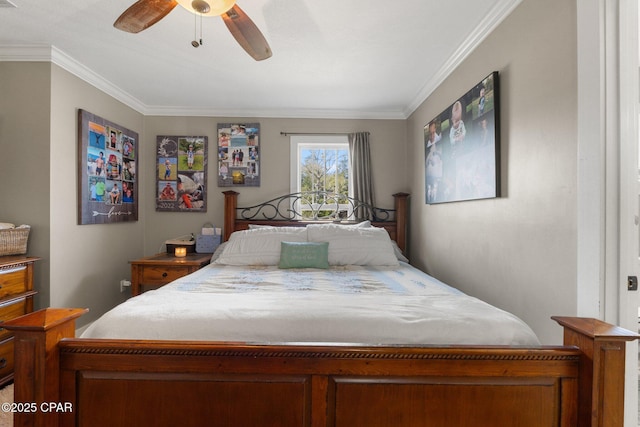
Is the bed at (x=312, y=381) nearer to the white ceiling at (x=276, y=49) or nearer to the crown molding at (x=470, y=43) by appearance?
the crown molding at (x=470, y=43)

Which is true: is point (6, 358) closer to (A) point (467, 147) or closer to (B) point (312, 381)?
(B) point (312, 381)

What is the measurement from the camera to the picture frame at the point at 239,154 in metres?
3.84

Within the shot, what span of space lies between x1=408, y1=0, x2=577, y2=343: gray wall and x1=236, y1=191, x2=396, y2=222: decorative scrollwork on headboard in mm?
1538

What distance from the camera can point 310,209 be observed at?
3.91m

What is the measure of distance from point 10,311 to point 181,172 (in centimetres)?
202

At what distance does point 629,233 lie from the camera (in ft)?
4.38

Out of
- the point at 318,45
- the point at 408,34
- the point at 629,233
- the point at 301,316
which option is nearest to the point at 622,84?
the point at 629,233

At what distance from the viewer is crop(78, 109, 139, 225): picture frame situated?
288 centimetres

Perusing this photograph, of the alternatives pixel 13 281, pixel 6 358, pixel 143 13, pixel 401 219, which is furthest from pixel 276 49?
pixel 6 358

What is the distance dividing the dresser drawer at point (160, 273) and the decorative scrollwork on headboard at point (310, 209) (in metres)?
1.00

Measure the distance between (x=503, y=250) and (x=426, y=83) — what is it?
5.81ft

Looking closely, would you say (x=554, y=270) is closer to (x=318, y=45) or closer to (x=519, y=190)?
(x=519, y=190)

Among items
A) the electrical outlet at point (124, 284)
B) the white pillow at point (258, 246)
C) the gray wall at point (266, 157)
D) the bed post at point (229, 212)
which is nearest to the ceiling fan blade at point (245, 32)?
the white pillow at point (258, 246)

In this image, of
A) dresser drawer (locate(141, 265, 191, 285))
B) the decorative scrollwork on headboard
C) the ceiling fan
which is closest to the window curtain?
the decorative scrollwork on headboard
